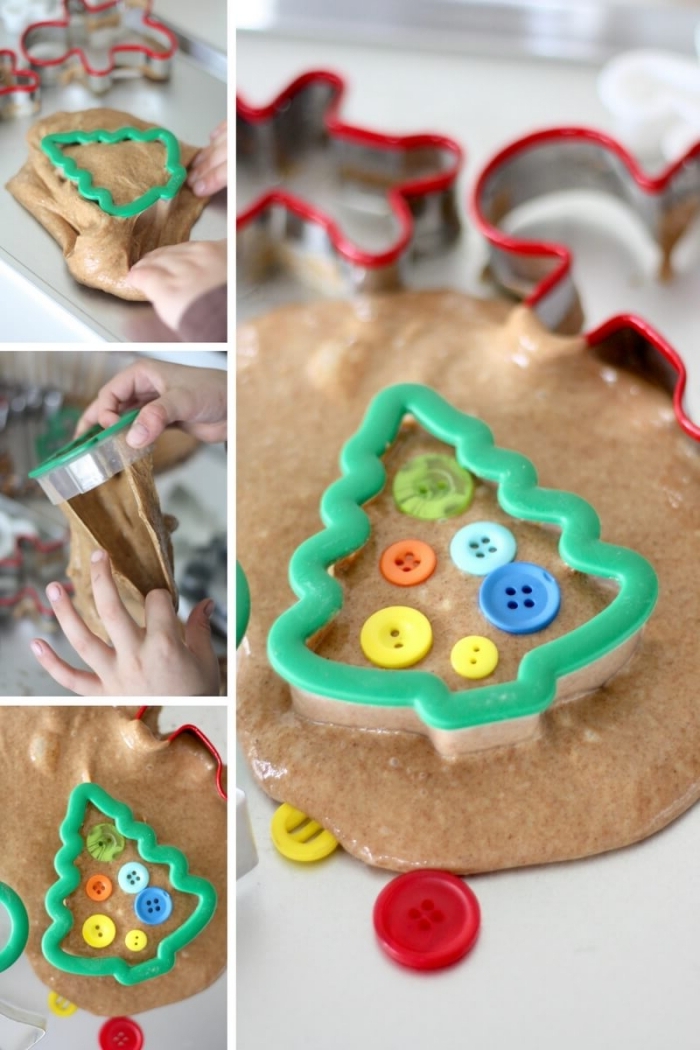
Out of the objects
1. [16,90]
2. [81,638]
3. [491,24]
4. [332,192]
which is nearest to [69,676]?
[81,638]

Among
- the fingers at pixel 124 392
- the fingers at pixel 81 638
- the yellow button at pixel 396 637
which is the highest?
the fingers at pixel 124 392

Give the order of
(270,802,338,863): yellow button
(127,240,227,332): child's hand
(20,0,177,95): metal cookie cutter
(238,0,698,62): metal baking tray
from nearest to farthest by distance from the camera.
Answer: (127,240,227,332): child's hand
(270,802,338,863): yellow button
(20,0,177,95): metal cookie cutter
(238,0,698,62): metal baking tray

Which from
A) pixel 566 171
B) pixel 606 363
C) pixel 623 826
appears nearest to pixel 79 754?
pixel 623 826

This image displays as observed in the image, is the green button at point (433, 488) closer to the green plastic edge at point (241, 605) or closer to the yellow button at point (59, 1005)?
the green plastic edge at point (241, 605)

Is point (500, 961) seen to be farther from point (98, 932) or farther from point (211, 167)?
point (211, 167)

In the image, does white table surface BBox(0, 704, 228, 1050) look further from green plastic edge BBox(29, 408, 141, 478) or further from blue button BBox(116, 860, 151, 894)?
green plastic edge BBox(29, 408, 141, 478)

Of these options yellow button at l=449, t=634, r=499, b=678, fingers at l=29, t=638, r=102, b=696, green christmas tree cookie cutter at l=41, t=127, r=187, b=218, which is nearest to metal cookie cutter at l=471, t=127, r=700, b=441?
yellow button at l=449, t=634, r=499, b=678

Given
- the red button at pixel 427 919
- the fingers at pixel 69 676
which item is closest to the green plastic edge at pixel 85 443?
the fingers at pixel 69 676

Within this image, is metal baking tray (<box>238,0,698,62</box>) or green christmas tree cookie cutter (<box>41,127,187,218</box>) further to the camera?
metal baking tray (<box>238,0,698,62</box>)
